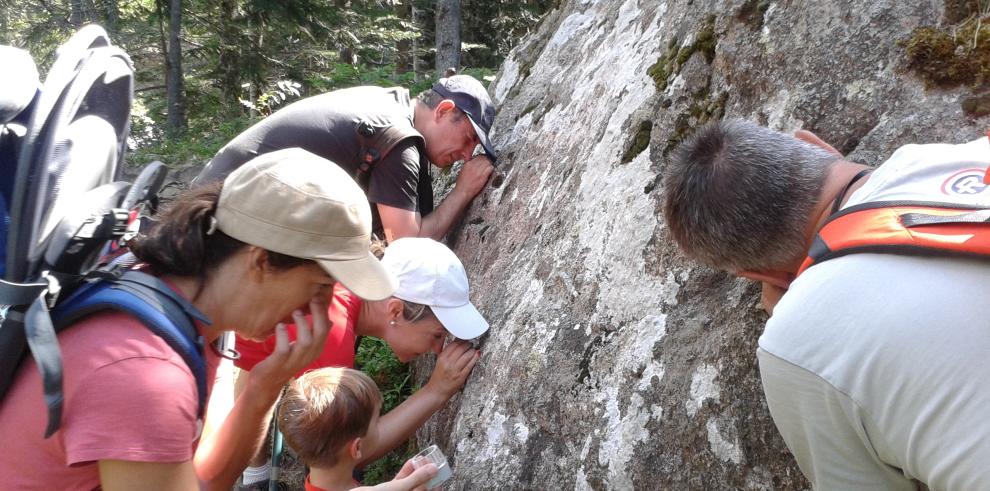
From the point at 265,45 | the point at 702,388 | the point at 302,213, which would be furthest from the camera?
the point at 265,45

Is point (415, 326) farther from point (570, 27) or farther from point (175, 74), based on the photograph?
point (175, 74)

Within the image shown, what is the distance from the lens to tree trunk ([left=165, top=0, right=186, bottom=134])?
15.3 meters

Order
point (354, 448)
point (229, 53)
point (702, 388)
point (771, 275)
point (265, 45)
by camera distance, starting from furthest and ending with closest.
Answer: point (265, 45)
point (229, 53)
point (354, 448)
point (702, 388)
point (771, 275)

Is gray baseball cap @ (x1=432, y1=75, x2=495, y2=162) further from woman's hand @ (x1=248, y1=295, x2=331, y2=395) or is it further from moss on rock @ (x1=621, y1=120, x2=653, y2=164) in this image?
woman's hand @ (x1=248, y1=295, x2=331, y2=395)

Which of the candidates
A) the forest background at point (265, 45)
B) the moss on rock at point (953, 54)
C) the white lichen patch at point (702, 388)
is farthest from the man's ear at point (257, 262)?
the forest background at point (265, 45)

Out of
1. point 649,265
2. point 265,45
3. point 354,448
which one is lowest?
point 265,45

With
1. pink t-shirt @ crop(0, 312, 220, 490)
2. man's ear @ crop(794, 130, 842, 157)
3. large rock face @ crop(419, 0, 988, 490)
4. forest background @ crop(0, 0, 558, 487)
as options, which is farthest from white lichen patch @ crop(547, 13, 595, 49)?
forest background @ crop(0, 0, 558, 487)

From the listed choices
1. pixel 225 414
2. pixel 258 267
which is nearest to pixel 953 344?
pixel 258 267

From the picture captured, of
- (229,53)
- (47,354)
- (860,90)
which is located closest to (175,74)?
(229,53)

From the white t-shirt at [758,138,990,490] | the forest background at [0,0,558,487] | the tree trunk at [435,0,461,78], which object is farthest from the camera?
the forest background at [0,0,558,487]

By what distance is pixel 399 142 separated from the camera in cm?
438

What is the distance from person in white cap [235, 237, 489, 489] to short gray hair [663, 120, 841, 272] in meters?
1.73

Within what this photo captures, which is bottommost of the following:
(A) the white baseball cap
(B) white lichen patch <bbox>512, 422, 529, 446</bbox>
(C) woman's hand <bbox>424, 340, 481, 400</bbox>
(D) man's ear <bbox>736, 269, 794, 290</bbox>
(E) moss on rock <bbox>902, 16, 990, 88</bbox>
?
(C) woman's hand <bbox>424, 340, 481, 400</bbox>

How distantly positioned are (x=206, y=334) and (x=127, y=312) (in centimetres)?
41
